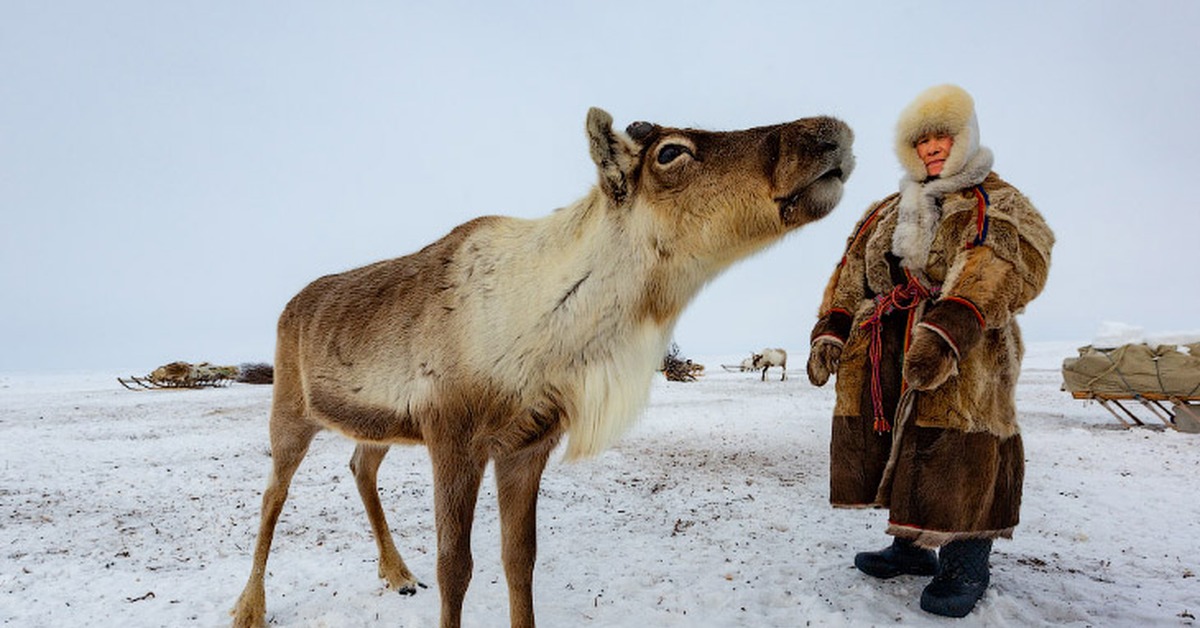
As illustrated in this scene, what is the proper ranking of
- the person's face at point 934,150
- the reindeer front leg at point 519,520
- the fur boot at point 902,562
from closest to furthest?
the reindeer front leg at point 519,520, the person's face at point 934,150, the fur boot at point 902,562

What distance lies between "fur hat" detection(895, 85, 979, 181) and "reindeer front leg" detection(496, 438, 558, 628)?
2.82m

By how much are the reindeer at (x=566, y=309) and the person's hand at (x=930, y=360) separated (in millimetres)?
1092

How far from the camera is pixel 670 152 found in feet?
8.85

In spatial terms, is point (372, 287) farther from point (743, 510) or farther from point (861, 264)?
point (743, 510)

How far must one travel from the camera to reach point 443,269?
3.31 metres

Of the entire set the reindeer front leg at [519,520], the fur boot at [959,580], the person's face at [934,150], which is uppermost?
the person's face at [934,150]

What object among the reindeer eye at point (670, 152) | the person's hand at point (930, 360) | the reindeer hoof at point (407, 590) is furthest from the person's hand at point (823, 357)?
the reindeer hoof at point (407, 590)

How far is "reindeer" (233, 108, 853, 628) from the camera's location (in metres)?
2.59

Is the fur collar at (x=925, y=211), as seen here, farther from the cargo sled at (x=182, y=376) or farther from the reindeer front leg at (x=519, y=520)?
the cargo sled at (x=182, y=376)

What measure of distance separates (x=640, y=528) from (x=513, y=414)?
3.26 meters

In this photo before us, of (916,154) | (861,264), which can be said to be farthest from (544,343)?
(916,154)

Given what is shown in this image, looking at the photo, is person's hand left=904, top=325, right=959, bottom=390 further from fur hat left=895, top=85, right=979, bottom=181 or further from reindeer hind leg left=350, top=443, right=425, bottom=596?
reindeer hind leg left=350, top=443, right=425, bottom=596

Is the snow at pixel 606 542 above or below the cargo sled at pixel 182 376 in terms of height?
below

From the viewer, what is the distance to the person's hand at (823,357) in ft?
12.8
